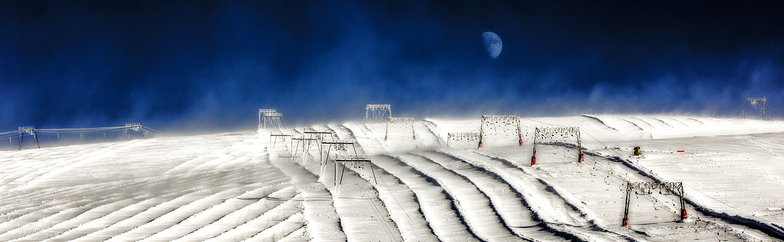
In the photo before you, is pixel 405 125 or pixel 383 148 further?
pixel 405 125

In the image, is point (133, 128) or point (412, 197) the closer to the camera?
point (412, 197)

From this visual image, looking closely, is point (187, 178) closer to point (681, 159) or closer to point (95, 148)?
point (95, 148)

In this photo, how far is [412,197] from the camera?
4019cm

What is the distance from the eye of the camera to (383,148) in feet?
250

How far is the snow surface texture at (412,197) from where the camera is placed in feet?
102

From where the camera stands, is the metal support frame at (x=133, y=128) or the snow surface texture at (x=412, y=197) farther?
the metal support frame at (x=133, y=128)

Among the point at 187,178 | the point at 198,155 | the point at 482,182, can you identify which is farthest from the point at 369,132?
the point at 482,182

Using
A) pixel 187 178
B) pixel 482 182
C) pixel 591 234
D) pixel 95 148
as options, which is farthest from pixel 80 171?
pixel 591 234

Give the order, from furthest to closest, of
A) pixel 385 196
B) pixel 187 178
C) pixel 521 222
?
pixel 187 178 < pixel 385 196 < pixel 521 222

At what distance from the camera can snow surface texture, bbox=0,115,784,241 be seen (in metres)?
31.1

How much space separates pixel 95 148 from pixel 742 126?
11909 centimetres

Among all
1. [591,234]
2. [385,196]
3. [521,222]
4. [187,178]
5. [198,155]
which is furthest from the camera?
[198,155]

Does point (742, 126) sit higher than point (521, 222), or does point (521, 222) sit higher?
point (742, 126)

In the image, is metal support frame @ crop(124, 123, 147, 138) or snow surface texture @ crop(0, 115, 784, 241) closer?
snow surface texture @ crop(0, 115, 784, 241)
